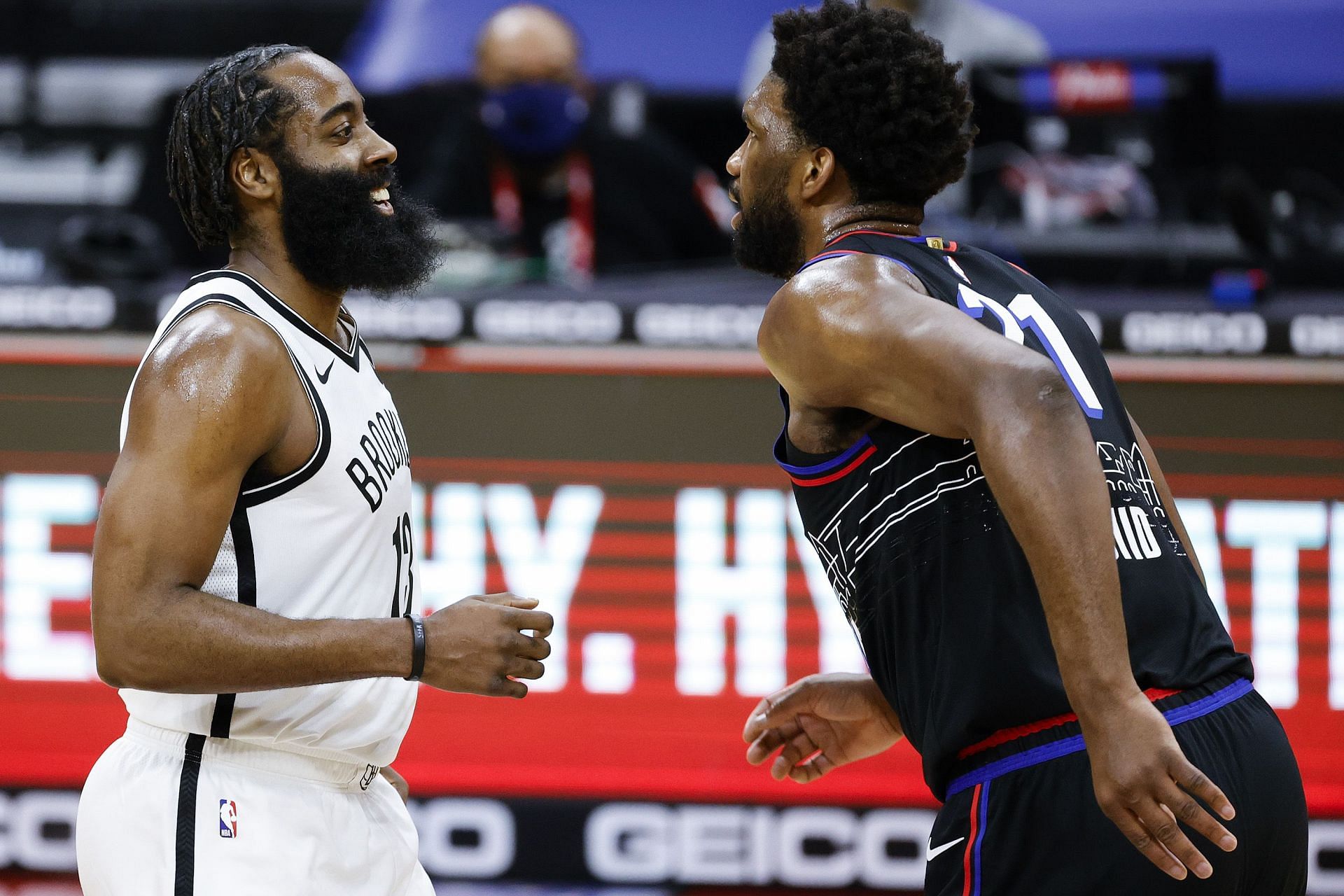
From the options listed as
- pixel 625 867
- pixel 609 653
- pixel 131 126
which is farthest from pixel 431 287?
pixel 131 126

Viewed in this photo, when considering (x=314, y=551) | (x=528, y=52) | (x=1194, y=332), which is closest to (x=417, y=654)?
(x=314, y=551)

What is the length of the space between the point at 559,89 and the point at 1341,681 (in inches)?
122

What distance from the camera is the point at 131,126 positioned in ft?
22.2

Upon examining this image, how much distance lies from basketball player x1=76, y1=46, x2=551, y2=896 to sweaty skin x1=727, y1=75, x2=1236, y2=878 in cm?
60

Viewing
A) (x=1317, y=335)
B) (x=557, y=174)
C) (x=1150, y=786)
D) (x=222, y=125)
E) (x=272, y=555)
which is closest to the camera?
(x=1150, y=786)

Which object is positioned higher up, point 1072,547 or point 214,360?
point 214,360

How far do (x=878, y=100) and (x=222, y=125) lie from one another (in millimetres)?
1045

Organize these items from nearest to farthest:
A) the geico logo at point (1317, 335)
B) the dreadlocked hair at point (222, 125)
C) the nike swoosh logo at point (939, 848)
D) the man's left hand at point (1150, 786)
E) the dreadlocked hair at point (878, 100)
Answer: the man's left hand at point (1150, 786), the nike swoosh logo at point (939, 848), the dreadlocked hair at point (878, 100), the dreadlocked hair at point (222, 125), the geico logo at point (1317, 335)

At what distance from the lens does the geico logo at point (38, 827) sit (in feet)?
13.7

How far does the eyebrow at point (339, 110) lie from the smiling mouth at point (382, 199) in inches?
5.2

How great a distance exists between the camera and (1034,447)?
179 centimetres

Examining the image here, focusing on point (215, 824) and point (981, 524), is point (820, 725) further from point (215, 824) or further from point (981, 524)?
point (215, 824)

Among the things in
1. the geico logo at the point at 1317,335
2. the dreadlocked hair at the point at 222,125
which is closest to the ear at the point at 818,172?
the dreadlocked hair at the point at 222,125

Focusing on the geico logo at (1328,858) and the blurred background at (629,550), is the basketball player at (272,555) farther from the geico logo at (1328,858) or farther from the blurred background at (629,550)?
the geico logo at (1328,858)
